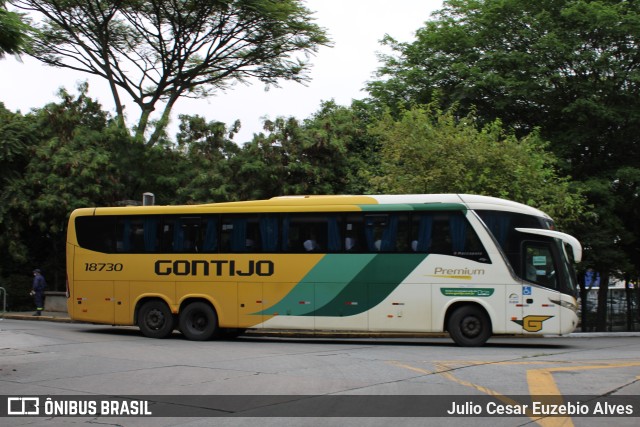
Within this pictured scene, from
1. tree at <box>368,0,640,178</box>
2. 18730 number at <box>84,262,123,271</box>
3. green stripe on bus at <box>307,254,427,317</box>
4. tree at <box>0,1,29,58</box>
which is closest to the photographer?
tree at <box>0,1,29,58</box>

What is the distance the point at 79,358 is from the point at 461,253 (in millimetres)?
8699

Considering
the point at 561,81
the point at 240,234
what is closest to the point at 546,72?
the point at 561,81

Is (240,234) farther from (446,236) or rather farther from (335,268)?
(446,236)

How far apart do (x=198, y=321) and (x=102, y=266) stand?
3.06 meters

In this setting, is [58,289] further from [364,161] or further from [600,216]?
[600,216]

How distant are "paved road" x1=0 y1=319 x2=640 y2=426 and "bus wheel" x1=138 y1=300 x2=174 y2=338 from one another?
1.33m

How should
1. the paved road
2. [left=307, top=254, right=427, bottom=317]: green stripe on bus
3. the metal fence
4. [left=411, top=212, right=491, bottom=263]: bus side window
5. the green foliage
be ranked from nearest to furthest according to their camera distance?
the paved road → [left=411, top=212, right=491, bottom=263]: bus side window → [left=307, top=254, right=427, bottom=317]: green stripe on bus → the green foliage → the metal fence

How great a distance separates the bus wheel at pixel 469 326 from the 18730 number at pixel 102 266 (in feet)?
28.7

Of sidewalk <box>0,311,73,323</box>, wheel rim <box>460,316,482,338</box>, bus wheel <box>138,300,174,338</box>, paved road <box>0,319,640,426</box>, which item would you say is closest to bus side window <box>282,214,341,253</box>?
paved road <box>0,319,640,426</box>

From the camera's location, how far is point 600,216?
2839cm

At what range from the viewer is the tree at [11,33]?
10.5m

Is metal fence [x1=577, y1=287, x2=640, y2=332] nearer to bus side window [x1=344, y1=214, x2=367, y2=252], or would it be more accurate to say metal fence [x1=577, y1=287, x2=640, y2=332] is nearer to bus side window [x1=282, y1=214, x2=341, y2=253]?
bus side window [x1=344, y1=214, x2=367, y2=252]

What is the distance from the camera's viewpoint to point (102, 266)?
19219 mm

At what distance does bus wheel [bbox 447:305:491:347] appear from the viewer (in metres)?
16.8
